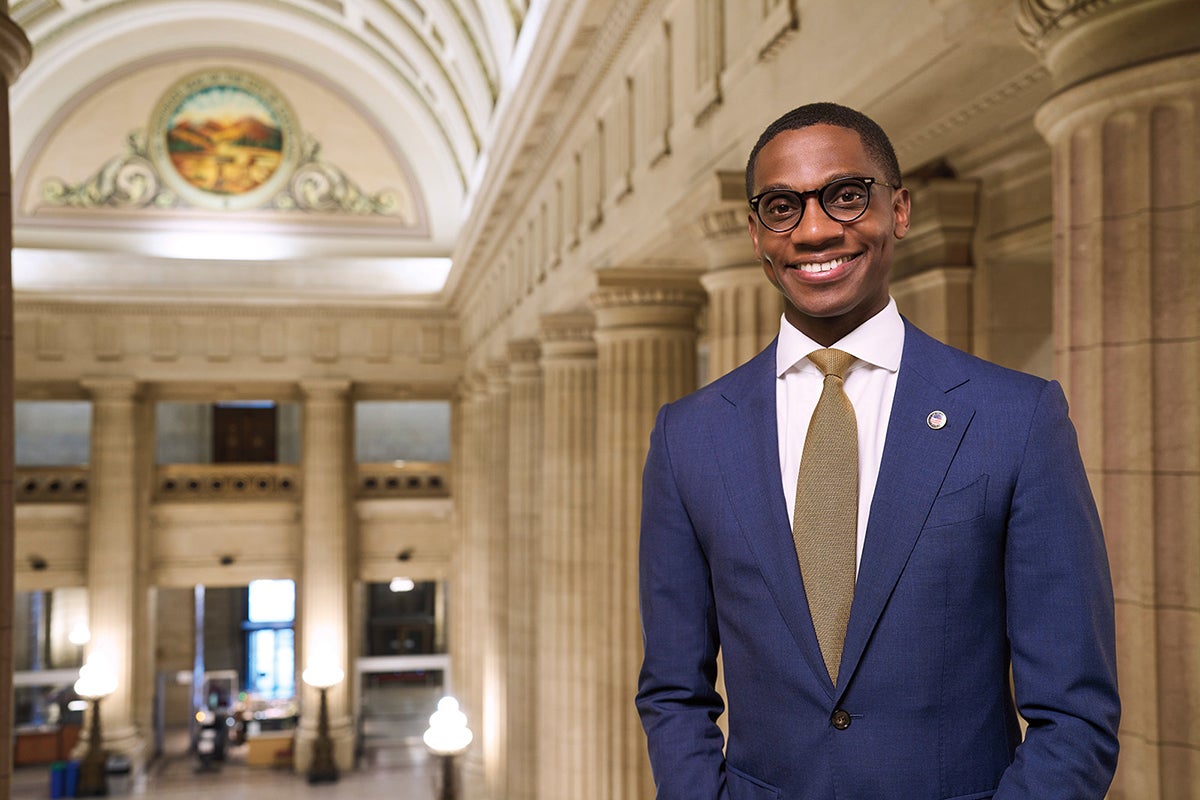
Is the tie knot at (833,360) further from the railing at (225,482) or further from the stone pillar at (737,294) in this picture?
the railing at (225,482)

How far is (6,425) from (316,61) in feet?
62.9

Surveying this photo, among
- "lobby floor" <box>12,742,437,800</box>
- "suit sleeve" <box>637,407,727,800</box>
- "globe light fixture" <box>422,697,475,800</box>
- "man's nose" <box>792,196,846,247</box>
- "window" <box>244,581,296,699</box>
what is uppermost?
"man's nose" <box>792,196,846,247</box>

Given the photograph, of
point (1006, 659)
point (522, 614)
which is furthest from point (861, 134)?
point (522, 614)

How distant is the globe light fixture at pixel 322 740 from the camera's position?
20328mm

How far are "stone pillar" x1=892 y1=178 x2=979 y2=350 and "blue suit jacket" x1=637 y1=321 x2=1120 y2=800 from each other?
5.16 meters

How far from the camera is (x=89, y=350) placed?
2139cm

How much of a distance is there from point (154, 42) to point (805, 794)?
21995 mm

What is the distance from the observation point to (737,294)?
634cm

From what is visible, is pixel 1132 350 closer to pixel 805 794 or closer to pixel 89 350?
pixel 805 794

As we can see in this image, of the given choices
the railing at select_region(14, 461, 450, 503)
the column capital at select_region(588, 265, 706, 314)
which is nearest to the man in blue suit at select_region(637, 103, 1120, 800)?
the column capital at select_region(588, 265, 706, 314)

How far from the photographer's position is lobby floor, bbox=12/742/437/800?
19266 millimetres

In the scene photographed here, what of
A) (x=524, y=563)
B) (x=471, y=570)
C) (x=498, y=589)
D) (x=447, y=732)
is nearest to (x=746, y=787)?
(x=447, y=732)

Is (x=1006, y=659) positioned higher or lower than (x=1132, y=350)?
lower

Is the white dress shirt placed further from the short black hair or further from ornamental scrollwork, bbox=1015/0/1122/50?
ornamental scrollwork, bbox=1015/0/1122/50
